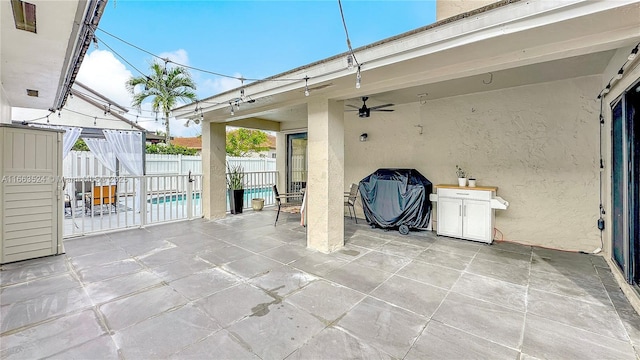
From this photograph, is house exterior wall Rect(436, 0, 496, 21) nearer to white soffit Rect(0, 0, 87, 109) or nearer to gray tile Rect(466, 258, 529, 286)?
gray tile Rect(466, 258, 529, 286)

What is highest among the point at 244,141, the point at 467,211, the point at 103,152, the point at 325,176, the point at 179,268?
the point at 244,141

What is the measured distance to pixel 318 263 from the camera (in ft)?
11.3

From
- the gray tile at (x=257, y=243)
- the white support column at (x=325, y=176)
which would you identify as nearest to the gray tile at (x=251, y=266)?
the gray tile at (x=257, y=243)

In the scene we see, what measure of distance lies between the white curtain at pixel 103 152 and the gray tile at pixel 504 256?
8649 mm

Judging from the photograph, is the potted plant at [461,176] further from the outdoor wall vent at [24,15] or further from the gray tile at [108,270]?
the outdoor wall vent at [24,15]

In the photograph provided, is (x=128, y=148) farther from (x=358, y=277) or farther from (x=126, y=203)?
(x=358, y=277)

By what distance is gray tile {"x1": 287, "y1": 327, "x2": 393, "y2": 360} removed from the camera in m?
1.75

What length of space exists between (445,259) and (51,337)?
4.04 m

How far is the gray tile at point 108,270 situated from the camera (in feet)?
9.75

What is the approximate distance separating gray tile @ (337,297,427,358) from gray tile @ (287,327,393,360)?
6 cm

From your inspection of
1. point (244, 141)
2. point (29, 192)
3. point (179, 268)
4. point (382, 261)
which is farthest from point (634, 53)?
point (244, 141)

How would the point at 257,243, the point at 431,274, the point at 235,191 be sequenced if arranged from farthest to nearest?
the point at 235,191
the point at 257,243
the point at 431,274

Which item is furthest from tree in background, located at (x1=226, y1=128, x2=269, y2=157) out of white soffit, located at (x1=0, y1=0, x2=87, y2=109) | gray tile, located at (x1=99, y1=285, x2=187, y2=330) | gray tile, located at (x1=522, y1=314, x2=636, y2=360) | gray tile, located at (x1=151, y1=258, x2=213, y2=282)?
gray tile, located at (x1=522, y1=314, x2=636, y2=360)

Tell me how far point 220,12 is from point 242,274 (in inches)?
262
